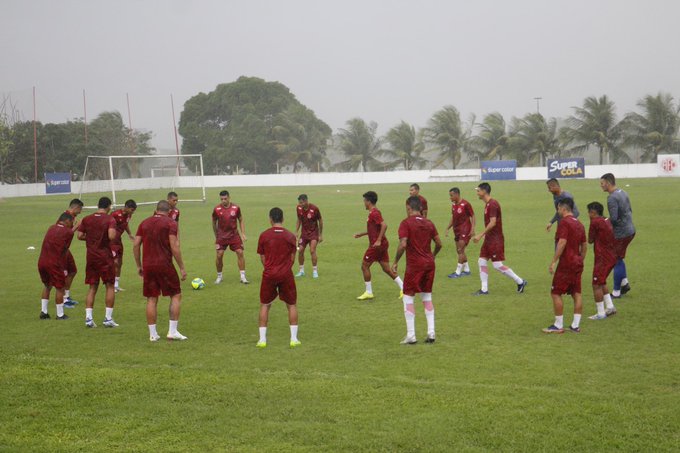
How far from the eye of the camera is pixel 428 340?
1109 centimetres

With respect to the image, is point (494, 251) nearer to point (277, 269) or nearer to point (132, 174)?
point (277, 269)

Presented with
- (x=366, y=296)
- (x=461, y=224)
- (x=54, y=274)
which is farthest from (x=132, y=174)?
(x=366, y=296)

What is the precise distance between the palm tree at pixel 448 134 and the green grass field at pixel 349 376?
8651 centimetres

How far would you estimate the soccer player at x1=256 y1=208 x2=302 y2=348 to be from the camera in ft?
36.0

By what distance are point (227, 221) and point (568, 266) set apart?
8.98 metres

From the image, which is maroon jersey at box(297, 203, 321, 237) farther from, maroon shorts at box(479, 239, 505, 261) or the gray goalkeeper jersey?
the gray goalkeeper jersey

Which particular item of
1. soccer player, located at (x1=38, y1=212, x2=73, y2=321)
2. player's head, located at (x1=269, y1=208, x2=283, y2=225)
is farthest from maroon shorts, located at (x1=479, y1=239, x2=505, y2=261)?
soccer player, located at (x1=38, y1=212, x2=73, y2=321)

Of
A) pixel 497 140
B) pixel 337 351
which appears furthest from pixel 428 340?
pixel 497 140

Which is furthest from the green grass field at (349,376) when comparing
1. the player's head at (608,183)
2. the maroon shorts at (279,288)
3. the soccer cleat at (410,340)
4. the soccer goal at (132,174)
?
the soccer goal at (132,174)

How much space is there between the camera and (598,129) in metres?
92.4

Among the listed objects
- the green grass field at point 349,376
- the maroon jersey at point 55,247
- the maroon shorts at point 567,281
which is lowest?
the green grass field at point 349,376

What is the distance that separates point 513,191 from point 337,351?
1710 inches

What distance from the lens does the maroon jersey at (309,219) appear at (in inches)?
702

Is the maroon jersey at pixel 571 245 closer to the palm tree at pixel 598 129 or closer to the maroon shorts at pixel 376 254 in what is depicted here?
the maroon shorts at pixel 376 254
